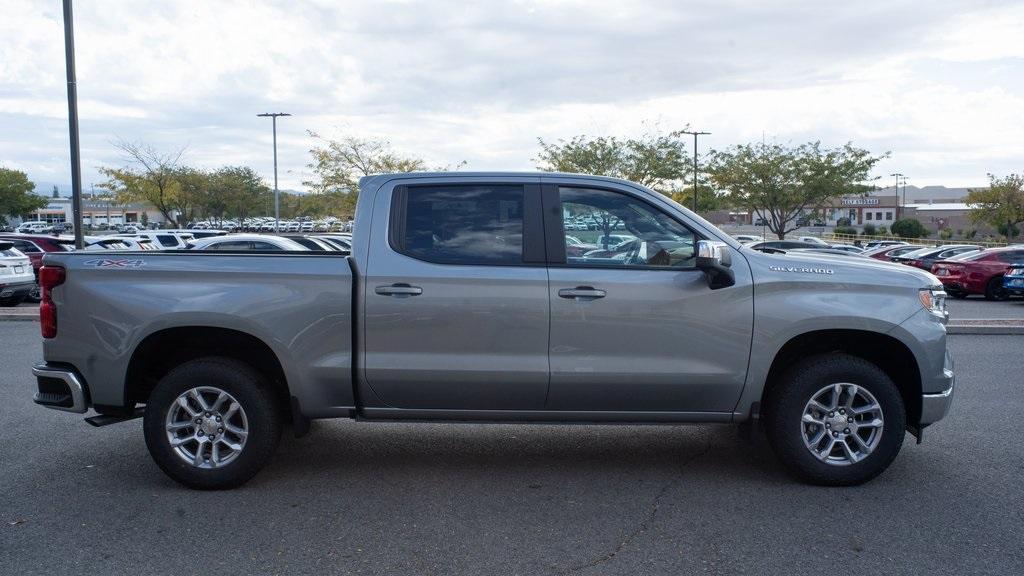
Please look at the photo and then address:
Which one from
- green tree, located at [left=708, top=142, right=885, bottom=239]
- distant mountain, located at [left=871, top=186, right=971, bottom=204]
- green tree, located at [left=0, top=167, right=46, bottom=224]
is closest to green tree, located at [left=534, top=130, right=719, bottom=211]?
green tree, located at [left=708, top=142, right=885, bottom=239]

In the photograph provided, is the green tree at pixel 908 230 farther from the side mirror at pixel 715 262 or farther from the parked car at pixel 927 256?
the side mirror at pixel 715 262

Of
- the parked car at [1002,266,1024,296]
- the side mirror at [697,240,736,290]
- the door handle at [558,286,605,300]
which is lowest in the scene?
the parked car at [1002,266,1024,296]

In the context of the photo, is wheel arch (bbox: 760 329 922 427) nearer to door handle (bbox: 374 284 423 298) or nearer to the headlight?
the headlight

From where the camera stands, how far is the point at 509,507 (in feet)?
16.6

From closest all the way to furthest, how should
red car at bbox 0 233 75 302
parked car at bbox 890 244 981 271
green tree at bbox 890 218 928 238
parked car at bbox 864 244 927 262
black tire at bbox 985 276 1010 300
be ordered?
red car at bbox 0 233 75 302 < black tire at bbox 985 276 1010 300 < parked car at bbox 890 244 981 271 < parked car at bbox 864 244 927 262 < green tree at bbox 890 218 928 238

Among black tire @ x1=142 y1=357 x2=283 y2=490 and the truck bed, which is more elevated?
the truck bed

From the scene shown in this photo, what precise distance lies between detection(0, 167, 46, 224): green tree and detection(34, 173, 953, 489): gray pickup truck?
78.4 meters

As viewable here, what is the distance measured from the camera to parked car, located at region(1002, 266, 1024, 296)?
18828mm

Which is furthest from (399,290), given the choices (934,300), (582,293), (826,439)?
(934,300)

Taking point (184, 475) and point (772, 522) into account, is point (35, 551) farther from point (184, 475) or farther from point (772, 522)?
point (772, 522)

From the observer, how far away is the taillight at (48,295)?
530 cm

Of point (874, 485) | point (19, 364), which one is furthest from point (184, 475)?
point (19, 364)

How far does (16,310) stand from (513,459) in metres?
13.9

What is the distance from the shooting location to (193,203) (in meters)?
57.8
